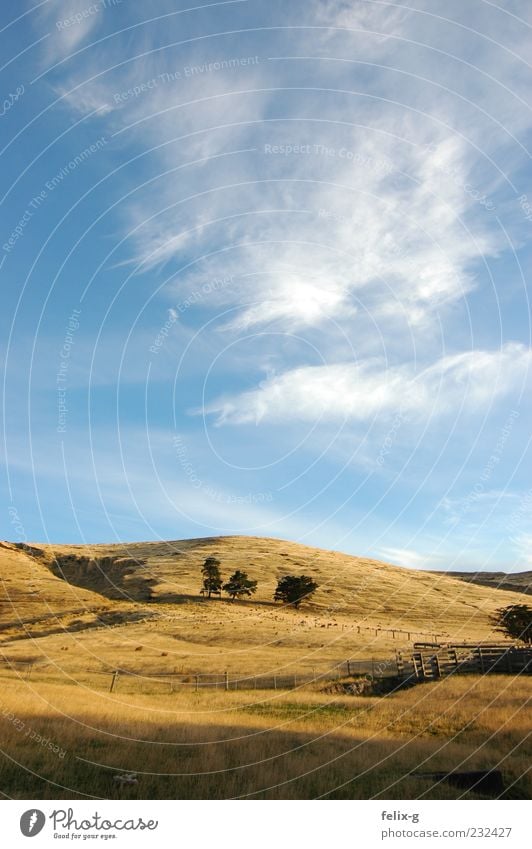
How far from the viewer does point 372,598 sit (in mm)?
88375

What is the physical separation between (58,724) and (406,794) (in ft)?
35.3

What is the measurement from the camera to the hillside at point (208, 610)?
47.3 meters

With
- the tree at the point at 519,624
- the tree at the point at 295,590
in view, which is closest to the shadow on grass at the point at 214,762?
the tree at the point at 519,624

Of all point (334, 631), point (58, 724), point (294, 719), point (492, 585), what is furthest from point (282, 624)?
point (492, 585)

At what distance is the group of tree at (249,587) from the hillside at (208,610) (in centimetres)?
200

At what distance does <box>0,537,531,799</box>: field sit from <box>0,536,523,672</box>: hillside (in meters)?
0.44

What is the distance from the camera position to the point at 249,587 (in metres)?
84.5

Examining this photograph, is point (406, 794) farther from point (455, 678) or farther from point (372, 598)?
point (372, 598)

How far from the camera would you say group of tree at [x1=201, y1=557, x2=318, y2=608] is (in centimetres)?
8006

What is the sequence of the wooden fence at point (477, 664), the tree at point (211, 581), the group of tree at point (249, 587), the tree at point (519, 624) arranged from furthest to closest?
the tree at point (211, 581) < the group of tree at point (249, 587) < the tree at point (519, 624) < the wooden fence at point (477, 664)

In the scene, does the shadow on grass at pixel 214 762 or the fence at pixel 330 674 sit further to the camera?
the fence at pixel 330 674
